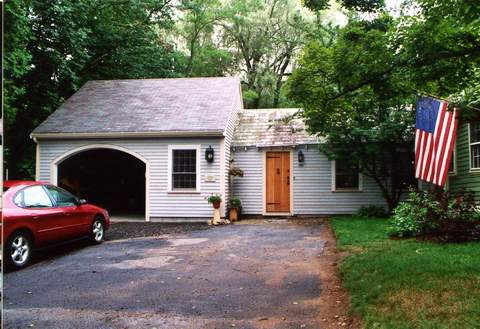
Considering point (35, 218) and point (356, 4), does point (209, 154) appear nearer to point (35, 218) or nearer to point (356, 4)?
point (35, 218)

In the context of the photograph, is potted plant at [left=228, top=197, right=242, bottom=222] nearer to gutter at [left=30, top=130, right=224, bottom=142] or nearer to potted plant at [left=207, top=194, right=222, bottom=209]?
potted plant at [left=207, top=194, right=222, bottom=209]

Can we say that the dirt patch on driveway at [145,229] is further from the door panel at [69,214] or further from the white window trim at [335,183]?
the white window trim at [335,183]

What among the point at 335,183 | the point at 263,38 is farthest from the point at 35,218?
the point at 263,38

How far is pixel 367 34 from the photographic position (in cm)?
587

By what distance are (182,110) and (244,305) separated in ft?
34.2

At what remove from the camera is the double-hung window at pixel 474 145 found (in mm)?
10852

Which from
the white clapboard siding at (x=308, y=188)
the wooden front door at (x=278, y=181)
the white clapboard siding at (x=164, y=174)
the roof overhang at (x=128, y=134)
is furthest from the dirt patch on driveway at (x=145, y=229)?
the wooden front door at (x=278, y=181)

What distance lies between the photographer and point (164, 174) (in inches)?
533

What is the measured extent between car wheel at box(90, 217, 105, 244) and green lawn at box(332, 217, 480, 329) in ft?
17.7

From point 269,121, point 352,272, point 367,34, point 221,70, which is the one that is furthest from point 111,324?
point 221,70

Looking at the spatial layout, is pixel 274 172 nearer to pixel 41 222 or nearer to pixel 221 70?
pixel 41 222

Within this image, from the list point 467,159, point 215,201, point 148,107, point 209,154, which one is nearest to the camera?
point 467,159

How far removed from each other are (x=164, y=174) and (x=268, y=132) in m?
4.15

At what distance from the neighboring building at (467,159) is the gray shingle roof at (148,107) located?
6849mm
